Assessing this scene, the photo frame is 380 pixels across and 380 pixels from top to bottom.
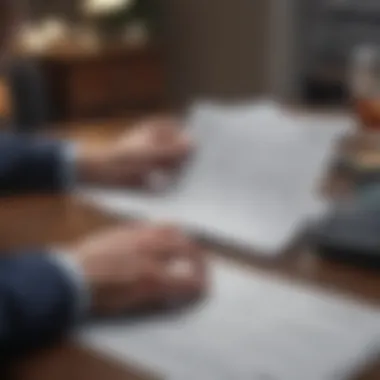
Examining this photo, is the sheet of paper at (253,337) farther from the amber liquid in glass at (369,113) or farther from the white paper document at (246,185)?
the amber liquid in glass at (369,113)

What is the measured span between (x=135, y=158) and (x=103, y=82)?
5.87 ft

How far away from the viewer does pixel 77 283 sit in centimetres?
79

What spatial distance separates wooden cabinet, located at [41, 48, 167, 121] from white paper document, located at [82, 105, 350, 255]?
65.6 inches

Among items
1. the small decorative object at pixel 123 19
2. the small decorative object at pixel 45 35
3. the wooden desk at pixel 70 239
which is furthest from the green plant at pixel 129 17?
the wooden desk at pixel 70 239

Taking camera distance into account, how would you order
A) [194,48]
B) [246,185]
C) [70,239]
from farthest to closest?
1. [194,48]
2. [246,185]
3. [70,239]

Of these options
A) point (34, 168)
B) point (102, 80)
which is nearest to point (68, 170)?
point (34, 168)

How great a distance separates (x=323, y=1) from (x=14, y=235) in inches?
88.9

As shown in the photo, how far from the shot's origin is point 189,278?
0.82 m

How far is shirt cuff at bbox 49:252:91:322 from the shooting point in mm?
779

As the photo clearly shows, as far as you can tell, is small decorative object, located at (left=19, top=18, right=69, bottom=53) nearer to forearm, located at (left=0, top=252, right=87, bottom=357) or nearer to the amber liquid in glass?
the amber liquid in glass

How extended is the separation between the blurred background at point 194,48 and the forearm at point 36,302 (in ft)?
6.84

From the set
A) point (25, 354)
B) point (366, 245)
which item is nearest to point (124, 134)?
point (366, 245)

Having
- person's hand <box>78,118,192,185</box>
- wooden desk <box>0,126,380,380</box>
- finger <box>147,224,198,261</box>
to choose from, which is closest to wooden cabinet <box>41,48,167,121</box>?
person's hand <box>78,118,192,185</box>

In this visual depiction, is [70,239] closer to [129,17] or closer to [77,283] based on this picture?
[77,283]
